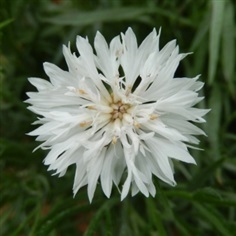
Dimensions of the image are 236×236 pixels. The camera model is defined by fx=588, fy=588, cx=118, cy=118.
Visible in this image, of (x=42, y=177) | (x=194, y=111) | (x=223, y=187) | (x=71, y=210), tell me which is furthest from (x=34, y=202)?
(x=194, y=111)

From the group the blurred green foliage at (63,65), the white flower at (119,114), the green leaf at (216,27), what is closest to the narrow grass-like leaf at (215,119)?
the blurred green foliage at (63,65)

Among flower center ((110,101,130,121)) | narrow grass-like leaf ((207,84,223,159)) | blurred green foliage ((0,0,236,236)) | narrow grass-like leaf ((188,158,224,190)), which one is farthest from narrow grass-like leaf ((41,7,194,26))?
flower center ((110,101,130,121))

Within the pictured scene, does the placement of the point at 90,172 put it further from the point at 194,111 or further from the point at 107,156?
the point at 194,111

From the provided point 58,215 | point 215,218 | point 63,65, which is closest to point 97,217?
point 58,215

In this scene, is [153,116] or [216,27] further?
[216,27]

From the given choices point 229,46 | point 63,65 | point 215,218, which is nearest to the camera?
point 215,218

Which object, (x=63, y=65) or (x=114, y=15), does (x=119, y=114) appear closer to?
(x=114, y=15)

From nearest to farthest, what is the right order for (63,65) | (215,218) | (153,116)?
(153,116) → (215,218) → (63,65)

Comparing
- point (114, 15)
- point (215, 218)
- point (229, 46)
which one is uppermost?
point (114, 15)
